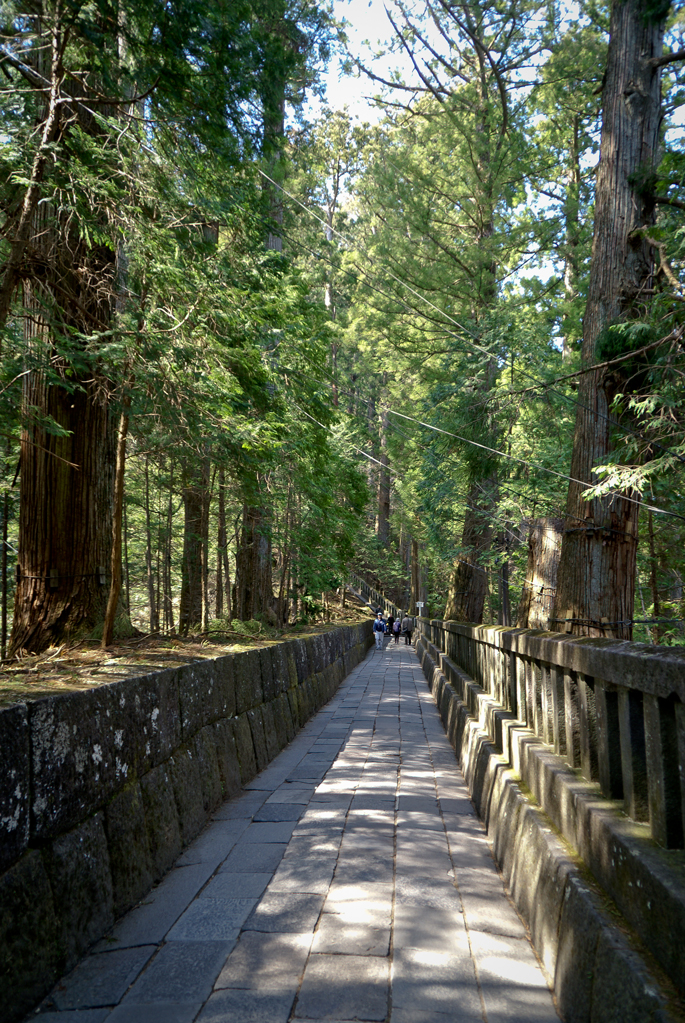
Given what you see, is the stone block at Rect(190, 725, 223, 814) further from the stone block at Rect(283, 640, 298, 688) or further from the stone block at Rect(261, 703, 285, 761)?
the stone block at Rect(283, 640, 298, 688)

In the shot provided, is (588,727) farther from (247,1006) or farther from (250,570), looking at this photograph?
(250,570)

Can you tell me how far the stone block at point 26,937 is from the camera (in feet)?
7.27

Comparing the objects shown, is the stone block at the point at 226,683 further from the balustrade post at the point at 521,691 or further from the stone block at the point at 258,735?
the balustrade post at the point at 521,691

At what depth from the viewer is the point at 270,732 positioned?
673cm

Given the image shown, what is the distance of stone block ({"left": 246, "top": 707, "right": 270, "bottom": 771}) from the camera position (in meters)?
6.08

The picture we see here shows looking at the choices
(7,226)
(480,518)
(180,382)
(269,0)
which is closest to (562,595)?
(180,382)

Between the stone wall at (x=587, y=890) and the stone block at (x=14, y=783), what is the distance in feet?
6.24

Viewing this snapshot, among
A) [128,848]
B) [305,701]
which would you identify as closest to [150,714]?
[128,848]

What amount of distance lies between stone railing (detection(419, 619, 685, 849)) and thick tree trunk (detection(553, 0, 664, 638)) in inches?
128

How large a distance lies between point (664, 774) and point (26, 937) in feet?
7.02

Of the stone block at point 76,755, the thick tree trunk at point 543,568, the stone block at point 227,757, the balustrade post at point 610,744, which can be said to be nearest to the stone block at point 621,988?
the balustrade post at point 610,744

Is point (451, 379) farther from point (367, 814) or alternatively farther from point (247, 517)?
point (367, 814)

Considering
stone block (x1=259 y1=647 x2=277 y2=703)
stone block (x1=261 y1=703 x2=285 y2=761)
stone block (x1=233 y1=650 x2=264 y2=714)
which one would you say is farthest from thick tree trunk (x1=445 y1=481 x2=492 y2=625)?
stone block (x1=233 y1=650 x2=264 y2=714)

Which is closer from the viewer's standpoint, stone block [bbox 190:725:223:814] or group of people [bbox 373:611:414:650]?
stone block [bbox 190:725:223:814]
